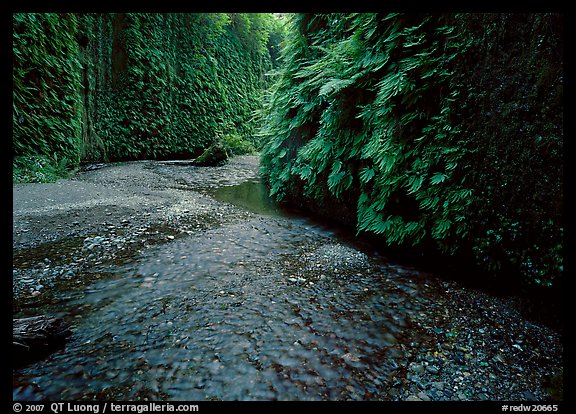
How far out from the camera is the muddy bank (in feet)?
4.95

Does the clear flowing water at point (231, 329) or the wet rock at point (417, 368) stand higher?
the wet rock at point (417, 368)

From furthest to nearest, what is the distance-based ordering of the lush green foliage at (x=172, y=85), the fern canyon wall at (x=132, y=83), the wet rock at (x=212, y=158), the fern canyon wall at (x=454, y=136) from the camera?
the wet rock at (x=212, y=158) < the lush green foliage at (x=172, y=85) < the fern canyon wall at (x=132, y=83) < the fern canyon wall at (x=454, y=136)

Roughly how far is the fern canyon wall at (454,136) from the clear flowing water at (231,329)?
72 cm

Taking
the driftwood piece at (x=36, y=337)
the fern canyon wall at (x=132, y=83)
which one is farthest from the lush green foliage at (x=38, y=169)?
the driftwood piece at (x=36, y=337)

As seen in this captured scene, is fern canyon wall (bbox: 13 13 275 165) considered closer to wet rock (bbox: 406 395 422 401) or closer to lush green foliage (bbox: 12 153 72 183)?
lush green foliage (bbox: 12 153 72 183)

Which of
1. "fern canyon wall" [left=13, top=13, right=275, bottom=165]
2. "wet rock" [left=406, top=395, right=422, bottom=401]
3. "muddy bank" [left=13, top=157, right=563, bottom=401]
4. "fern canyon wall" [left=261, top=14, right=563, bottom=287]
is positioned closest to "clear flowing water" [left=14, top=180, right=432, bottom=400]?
"muddy bank" [left=13, top=157, right=563, bottom=401]

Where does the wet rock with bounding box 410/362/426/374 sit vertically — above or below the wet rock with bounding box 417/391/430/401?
above

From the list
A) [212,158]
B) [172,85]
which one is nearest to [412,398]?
[212,158]

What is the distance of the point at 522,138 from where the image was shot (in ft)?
6.88

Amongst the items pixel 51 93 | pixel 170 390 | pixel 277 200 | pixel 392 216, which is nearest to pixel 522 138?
pixel 392 216

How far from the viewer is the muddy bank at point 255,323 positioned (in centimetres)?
151

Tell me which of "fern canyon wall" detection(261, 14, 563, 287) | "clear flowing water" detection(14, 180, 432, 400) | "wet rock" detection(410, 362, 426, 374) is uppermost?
"fern canyon wall" detection(261, 14, 563, 287)

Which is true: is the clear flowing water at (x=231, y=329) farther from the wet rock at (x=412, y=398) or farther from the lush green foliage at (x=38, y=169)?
the lush green foliage at (x=38, y=169)

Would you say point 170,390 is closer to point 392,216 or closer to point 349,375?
point 349,375
